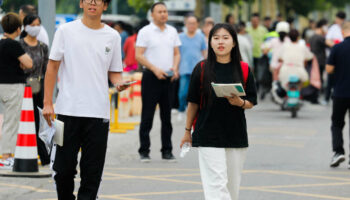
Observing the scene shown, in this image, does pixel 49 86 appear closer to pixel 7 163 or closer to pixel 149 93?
pixel 7 163

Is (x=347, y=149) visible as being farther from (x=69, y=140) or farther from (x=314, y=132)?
(x=69, y=140)

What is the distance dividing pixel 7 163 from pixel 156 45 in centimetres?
244

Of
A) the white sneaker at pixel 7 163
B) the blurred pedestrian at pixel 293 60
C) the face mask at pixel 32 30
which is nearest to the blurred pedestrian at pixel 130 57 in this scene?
the blurred pedestrian at pixel 293 60

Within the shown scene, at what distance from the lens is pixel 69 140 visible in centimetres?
661

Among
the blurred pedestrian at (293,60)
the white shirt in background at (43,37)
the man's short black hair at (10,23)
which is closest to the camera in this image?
the man's short black hair at (10,23)

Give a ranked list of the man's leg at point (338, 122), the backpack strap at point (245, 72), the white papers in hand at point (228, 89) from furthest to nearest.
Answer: the man's leg at point (338, 122), the backpack strap at point (245, 72), the white papers in hand at point (228, 89)

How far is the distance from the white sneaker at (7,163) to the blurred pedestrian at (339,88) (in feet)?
12.9

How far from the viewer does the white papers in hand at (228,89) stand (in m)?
6.29

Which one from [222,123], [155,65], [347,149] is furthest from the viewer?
[347,149]

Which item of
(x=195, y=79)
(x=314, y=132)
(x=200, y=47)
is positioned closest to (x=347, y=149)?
(x=314, y=132)

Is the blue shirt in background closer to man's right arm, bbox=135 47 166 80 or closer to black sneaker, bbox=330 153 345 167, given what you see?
man's right arm, bbox=135 47 166 80

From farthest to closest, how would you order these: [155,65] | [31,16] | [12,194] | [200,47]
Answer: [200,47], [155,65], [31,16], [12,194]

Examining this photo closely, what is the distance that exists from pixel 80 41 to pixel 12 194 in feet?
8.53

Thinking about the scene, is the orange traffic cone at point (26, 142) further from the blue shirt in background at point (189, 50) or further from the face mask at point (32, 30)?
the blue shirt in background at point (189, 50)
